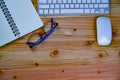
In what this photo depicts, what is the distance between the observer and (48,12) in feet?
3.47

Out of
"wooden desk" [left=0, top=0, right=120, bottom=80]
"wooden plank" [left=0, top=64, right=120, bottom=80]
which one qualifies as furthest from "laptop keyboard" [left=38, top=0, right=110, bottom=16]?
"wooden plank" [left=0, top=64, right=120, bottom=80]

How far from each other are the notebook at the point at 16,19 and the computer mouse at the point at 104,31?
22 cm

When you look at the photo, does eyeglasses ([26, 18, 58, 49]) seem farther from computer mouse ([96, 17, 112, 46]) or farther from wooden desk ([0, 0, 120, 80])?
computer mouse ([96, 17, 112, 46])

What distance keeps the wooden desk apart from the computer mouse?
0.02 m

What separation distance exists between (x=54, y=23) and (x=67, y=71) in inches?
7.6

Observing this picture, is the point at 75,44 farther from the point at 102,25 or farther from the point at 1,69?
the point at 1,69

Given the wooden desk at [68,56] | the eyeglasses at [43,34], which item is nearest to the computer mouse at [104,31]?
the wooden desk at [68,56]

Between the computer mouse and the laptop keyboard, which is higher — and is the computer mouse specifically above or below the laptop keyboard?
below

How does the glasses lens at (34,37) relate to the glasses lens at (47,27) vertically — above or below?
below

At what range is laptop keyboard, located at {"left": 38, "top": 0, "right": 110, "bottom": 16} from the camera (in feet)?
3.45

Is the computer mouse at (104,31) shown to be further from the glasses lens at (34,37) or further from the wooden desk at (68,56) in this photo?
the glasses lens at (34,37)

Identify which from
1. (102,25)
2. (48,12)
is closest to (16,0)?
(48,12)

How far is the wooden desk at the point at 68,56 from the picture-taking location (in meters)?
1.05

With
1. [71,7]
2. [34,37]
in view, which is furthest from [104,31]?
[34,37]
